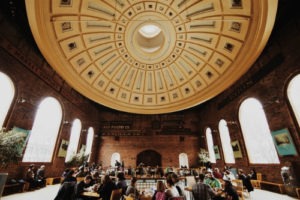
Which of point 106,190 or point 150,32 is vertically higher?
point 150,32

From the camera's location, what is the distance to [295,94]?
25.4ft

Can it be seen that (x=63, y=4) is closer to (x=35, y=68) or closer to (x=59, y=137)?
(x=35, y=68)

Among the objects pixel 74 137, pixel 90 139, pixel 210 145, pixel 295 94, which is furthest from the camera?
pixel 90 139

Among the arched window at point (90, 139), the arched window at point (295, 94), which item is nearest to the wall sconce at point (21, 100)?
the arched window at point (90, 139)

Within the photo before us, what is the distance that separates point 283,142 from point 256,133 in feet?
8.08

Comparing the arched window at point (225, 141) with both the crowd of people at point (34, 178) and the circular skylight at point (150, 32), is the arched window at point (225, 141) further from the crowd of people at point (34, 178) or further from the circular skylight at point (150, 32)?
the crowd of people at point (34, 178)

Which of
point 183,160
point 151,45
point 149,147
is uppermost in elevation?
point 151,45

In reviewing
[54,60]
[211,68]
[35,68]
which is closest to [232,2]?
[211,68]

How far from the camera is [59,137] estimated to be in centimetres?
1163

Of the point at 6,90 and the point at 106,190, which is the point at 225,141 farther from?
the point at 6,90

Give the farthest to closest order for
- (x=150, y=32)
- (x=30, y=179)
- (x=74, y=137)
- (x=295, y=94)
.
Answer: (x=150, y=32) < (x=74, y=137) < (x=30, y=179) < (x=295, y=94)

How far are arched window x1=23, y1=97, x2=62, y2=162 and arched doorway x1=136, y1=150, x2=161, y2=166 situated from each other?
1047 cm

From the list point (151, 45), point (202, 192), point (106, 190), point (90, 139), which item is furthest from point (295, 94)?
point (90, 139)

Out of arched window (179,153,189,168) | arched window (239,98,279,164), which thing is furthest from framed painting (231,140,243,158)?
arched window (179,153,189,168)
